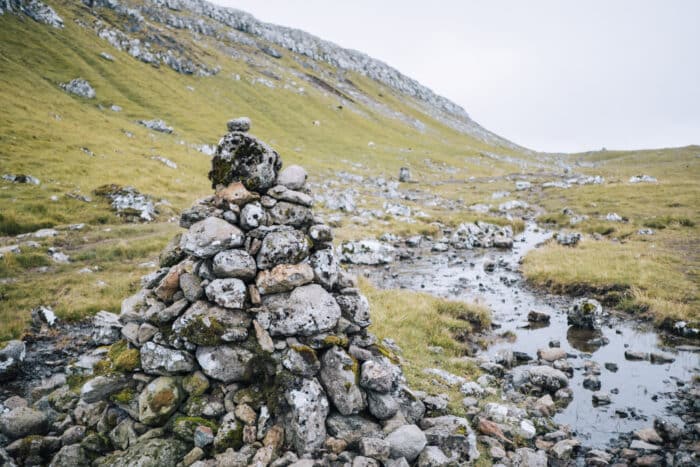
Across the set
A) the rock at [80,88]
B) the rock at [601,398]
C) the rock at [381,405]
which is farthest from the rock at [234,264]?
the rock at [80,88]

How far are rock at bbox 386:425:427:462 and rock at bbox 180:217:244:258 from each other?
6.23 metres

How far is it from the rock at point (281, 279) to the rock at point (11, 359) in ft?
28.7

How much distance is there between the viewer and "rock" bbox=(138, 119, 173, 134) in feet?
220

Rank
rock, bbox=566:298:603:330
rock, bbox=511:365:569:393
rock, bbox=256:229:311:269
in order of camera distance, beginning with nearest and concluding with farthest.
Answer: rock, bbox=256:229:311:269, rock, bbox=511:365:569:393, rock, bbox=566:298:603:330

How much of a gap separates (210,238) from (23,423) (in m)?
6.16

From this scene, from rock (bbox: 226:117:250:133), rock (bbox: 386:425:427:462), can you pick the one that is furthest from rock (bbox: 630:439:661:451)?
rock (bbox: 226:117:250:133)

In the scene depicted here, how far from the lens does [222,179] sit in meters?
11.0

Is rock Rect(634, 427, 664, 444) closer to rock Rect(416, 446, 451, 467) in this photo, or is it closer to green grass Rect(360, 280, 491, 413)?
green grass Rect(360, 280, 491, 413)

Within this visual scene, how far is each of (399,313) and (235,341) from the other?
10.9 metres

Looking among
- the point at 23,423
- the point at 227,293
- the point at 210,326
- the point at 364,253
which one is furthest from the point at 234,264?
the point at 364,253

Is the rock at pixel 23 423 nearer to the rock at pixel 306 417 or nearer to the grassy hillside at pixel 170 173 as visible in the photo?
the rock at pixel 306 417

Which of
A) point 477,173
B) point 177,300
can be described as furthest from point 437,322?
point 477,173

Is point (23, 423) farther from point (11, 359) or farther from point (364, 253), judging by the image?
point (364, 253)

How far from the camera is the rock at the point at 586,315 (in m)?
18.5
